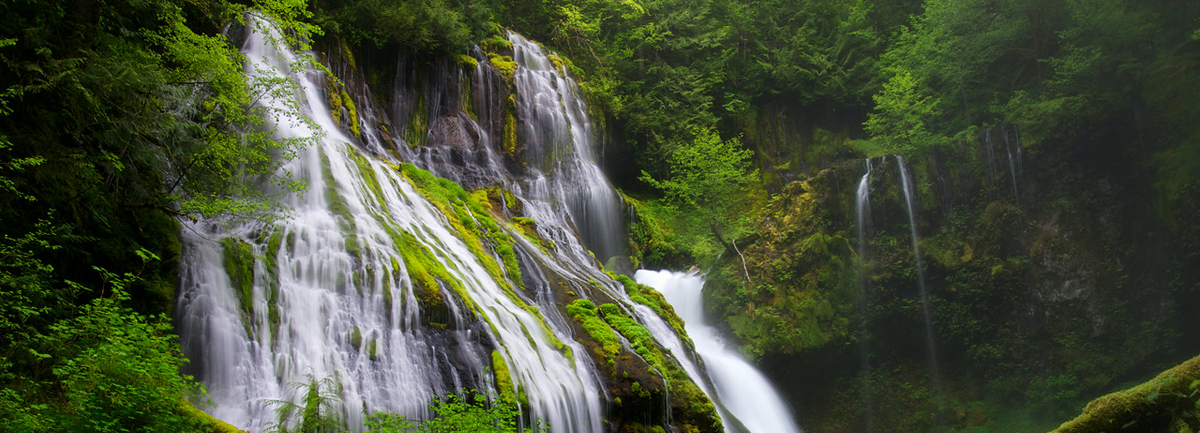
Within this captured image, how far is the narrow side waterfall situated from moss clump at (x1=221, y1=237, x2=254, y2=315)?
7673mm

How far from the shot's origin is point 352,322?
7188 millimetres

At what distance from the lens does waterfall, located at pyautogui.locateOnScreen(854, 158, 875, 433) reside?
1537 cm

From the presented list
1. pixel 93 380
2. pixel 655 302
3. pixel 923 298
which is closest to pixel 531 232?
pixel 655 302

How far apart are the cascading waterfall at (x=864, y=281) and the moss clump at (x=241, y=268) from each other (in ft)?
46.7

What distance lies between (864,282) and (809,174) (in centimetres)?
861

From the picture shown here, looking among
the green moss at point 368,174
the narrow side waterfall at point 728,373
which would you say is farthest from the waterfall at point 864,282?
the green moss at point 368,174

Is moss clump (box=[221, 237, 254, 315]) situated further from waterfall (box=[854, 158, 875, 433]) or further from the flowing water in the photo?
waterfall (box=[854, 158, 875, 433])

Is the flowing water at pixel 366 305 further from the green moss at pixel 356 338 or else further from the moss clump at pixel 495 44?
the moss clump at pixel 495 44

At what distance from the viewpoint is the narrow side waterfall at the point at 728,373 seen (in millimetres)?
12531

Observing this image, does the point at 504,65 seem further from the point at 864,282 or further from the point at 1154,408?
the point at 1154,408

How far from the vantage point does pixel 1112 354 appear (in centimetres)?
1526

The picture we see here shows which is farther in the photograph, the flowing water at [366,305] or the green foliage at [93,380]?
the flowing water at [366,305]

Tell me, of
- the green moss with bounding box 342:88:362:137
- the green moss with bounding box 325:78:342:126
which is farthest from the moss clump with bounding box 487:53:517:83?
the green moss with bounding box 325:78:342:126

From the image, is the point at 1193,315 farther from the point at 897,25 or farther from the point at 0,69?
the point at 0,69
